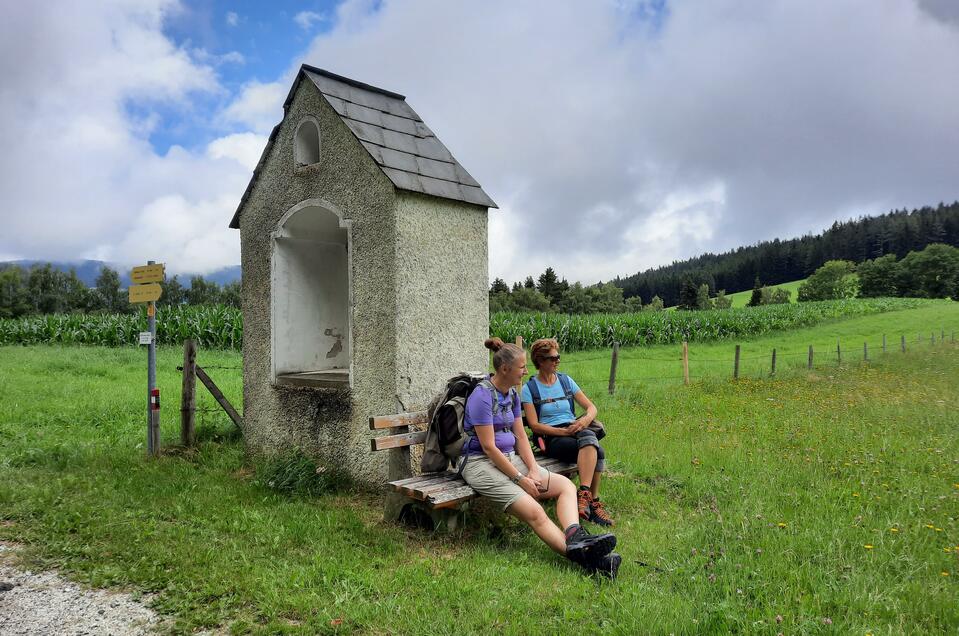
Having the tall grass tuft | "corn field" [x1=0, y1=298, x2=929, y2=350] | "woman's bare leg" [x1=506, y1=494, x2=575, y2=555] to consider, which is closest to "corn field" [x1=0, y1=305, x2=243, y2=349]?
"corn field" [x1=0, y1=298, x2=929, y2=350]

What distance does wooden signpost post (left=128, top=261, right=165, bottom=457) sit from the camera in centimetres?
681

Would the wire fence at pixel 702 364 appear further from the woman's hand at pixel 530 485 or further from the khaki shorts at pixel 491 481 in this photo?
the khaki shorts at pixel 491 481

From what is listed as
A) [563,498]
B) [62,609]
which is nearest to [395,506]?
[563,498]

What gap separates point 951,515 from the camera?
4.57 m

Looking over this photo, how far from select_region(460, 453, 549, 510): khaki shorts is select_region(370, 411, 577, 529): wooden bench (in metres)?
0.09

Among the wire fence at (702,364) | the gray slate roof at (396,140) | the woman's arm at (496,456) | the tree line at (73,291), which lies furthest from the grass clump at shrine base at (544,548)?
the tree line at (73,291)

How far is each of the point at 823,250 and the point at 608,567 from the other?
303 ft

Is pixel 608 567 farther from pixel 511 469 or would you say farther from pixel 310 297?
pixel 310 297

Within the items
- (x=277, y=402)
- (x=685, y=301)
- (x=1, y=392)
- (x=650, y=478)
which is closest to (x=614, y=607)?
(x=650, y=478)

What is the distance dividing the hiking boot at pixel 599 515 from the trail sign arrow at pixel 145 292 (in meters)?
5.25

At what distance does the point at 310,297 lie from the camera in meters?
7.02

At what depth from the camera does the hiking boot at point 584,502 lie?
4.62m

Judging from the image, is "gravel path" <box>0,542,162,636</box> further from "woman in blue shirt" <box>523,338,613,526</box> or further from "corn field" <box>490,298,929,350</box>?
"corn field" <box>490,298,929,350</box>

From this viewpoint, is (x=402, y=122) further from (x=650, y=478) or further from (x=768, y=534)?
(x=768, y=534)
